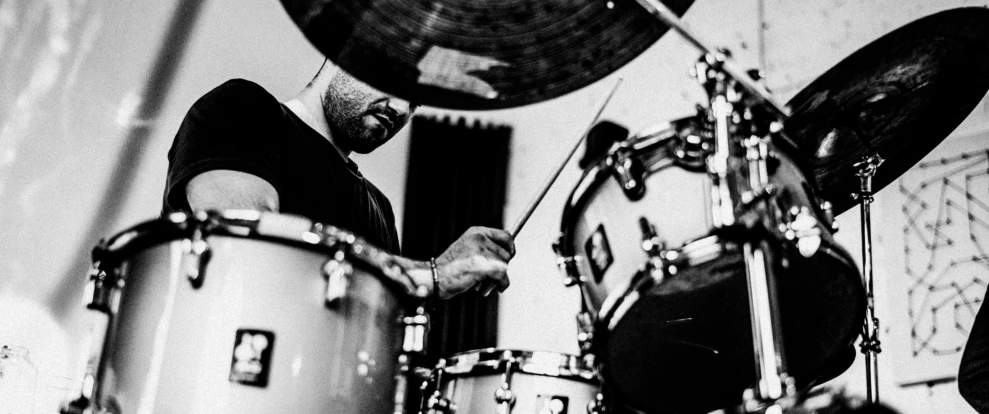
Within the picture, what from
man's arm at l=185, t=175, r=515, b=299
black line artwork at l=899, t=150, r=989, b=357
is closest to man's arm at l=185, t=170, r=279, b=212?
man's arm at l=185, t=175, r=515, b=299

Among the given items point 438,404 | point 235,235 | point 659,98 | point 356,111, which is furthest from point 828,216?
point 659,98

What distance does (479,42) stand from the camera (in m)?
1.71

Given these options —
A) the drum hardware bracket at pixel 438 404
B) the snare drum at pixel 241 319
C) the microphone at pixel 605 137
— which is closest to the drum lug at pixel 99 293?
the snare drum at pixel 241 319

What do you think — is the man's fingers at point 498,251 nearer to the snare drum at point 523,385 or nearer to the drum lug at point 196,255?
the snare drum at point 523,385

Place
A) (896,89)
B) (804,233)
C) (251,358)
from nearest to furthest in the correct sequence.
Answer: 1. (251,358)
2. (804,233)
3. (896,89)

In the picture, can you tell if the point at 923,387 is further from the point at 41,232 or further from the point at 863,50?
the point at 41,232

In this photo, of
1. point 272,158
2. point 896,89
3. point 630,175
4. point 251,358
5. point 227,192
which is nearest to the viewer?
point 251,358

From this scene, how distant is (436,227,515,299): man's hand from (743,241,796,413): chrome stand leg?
60 centimetres

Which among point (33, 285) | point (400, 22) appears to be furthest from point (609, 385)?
point (33, 285)

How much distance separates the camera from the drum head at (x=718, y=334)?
4.84ft

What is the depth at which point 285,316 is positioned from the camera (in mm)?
1322

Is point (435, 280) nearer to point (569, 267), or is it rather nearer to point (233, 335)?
point (569, 267)

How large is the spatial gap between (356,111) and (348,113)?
0.02 metres

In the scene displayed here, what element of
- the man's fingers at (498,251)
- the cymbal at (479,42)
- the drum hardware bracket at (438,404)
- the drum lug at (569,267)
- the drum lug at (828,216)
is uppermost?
the cymbal at (479,42)
